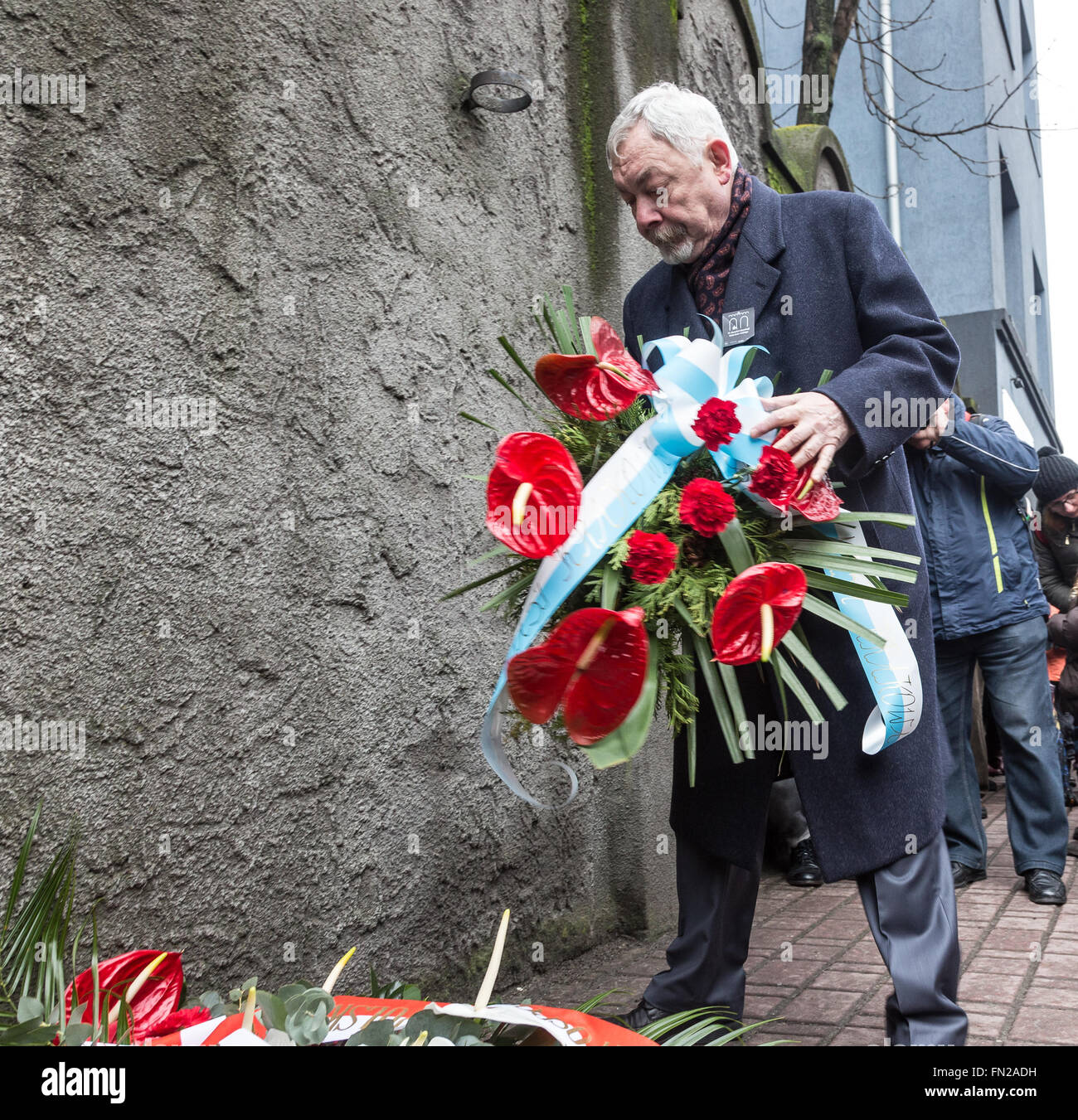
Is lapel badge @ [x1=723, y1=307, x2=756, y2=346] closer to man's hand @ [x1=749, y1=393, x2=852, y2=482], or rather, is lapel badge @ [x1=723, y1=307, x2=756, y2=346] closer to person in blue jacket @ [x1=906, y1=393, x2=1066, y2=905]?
man's hand @ [x1=749, y1=393, x2=852, y2=482]

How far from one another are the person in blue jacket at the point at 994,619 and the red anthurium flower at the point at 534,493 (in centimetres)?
266

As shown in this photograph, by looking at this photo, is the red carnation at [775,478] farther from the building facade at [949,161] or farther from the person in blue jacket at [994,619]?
the building facade at [949,161]

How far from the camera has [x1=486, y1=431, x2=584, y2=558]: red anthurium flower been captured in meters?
1.75

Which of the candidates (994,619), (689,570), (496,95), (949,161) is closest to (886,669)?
(689,570)

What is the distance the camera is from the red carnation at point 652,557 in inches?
69.0

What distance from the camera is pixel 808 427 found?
192 centimetres

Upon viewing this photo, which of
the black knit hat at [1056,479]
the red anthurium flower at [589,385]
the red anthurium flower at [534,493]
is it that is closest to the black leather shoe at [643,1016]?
the red anthurium flower at [534,493]

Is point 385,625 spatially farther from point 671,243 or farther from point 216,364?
point 671,243

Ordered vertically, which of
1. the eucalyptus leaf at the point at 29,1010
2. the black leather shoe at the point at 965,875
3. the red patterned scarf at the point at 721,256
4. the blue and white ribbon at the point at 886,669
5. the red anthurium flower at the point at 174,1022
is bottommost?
the black leather shoe at the point at 965,875

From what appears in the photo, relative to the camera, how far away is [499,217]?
131 inches

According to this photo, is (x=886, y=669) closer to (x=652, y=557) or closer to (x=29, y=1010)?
(x=652, y=557)

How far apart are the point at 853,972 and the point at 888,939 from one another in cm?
126
